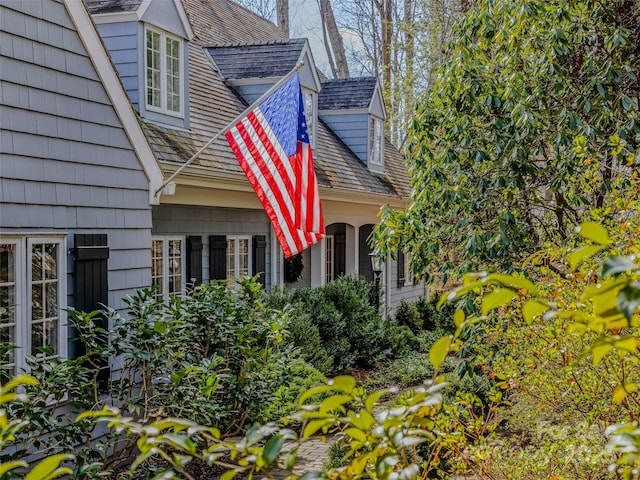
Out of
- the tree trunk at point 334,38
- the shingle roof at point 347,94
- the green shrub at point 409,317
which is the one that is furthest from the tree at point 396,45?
the green shrub at point 409,317

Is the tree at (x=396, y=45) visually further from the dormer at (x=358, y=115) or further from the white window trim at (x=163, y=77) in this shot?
the white window trim at (x=163, y=77)

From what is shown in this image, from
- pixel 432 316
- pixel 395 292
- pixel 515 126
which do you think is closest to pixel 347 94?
pixel 395 292

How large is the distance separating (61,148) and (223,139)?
492 centimetres

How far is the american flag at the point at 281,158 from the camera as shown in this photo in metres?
8.70

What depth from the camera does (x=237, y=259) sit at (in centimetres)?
1236

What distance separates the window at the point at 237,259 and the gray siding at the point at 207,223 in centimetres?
17

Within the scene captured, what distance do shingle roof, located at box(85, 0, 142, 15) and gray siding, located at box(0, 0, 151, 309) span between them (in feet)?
7.91

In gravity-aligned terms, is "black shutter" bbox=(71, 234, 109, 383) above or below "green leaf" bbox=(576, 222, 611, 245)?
below

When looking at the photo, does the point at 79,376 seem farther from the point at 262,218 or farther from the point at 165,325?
the point at 262,218

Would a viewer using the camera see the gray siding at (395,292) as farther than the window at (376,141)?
Yes

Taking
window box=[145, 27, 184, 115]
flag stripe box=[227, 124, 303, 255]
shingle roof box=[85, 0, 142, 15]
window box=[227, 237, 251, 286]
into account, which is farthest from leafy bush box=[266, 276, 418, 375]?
shingle roof box=[85, 0, 142, 15]

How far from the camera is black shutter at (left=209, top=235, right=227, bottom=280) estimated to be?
11.4 metres

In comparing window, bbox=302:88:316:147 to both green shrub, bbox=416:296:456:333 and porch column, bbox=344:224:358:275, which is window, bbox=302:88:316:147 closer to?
porch column, bbox=344:224:358:275

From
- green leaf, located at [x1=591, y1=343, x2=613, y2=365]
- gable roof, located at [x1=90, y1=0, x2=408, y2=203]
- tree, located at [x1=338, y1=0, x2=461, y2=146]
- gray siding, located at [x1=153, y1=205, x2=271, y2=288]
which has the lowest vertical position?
green leaf, located at [x1=591, y1=343, x2=613, y2=365]
